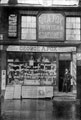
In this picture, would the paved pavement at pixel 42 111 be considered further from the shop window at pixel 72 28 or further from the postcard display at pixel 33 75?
the shop window at pixel 72 28

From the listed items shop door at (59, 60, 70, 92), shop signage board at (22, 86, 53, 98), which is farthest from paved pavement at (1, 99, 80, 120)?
shop door at (59, 60, 70, 92)

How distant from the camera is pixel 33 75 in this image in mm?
1109

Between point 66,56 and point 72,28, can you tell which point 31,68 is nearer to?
point 66,56

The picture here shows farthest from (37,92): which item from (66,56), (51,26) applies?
(51,26)

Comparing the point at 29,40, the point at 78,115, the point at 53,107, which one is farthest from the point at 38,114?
the point at 29,40

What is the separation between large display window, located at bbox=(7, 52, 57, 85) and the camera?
100 centimetres

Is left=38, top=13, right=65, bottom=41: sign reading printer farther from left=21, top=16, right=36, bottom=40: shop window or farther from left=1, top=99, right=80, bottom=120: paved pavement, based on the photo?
left=1, top=99, right=80, bottom=120: paved pavement

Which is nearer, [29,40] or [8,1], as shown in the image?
[8,1]

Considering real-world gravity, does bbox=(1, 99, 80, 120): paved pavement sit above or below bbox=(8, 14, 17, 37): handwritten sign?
below

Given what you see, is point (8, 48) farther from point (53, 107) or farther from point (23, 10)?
point (53, 107)

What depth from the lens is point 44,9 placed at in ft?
2.74

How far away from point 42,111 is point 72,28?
50 centimetres

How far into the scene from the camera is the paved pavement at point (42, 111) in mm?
1096

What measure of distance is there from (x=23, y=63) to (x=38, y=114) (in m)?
0.27
